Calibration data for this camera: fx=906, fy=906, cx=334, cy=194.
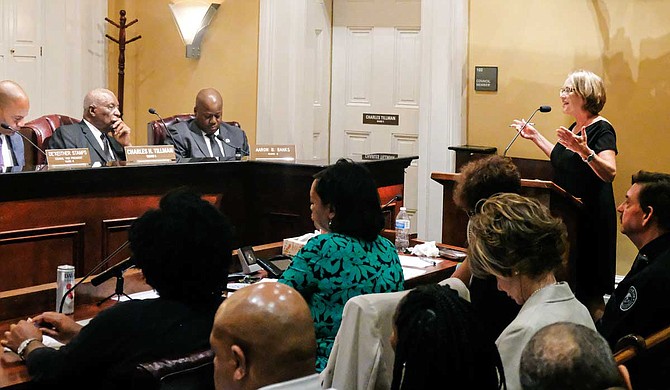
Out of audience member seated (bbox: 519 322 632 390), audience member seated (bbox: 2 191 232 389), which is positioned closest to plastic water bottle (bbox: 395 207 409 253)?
audience member seated (bbox: 2 191 232 389)

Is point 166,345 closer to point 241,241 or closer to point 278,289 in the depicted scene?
point 278,289

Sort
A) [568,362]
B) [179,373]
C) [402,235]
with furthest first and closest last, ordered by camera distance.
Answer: [402,235]
[179,373]
[568,362]

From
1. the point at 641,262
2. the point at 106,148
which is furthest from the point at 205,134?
the point at 641,262

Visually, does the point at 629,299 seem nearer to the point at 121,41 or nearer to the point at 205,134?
the point at 205,134

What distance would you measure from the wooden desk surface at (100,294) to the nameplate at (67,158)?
115 centimetres

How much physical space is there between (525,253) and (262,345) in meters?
0.89

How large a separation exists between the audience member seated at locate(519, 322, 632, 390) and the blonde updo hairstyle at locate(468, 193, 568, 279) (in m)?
0.86

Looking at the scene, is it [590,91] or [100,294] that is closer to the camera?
[100,294]

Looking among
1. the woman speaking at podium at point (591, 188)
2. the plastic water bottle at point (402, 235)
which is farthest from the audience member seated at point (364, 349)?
the woman speaking at podium at point (591, 188)

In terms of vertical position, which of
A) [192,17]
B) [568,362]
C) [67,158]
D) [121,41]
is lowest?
[568,362]

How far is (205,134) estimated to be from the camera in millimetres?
6004

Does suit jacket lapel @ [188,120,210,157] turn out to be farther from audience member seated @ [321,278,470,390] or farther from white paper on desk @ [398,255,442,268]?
audience member seated @ [321,278,470,390]

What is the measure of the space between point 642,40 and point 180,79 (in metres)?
3.71

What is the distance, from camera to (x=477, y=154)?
620cm
